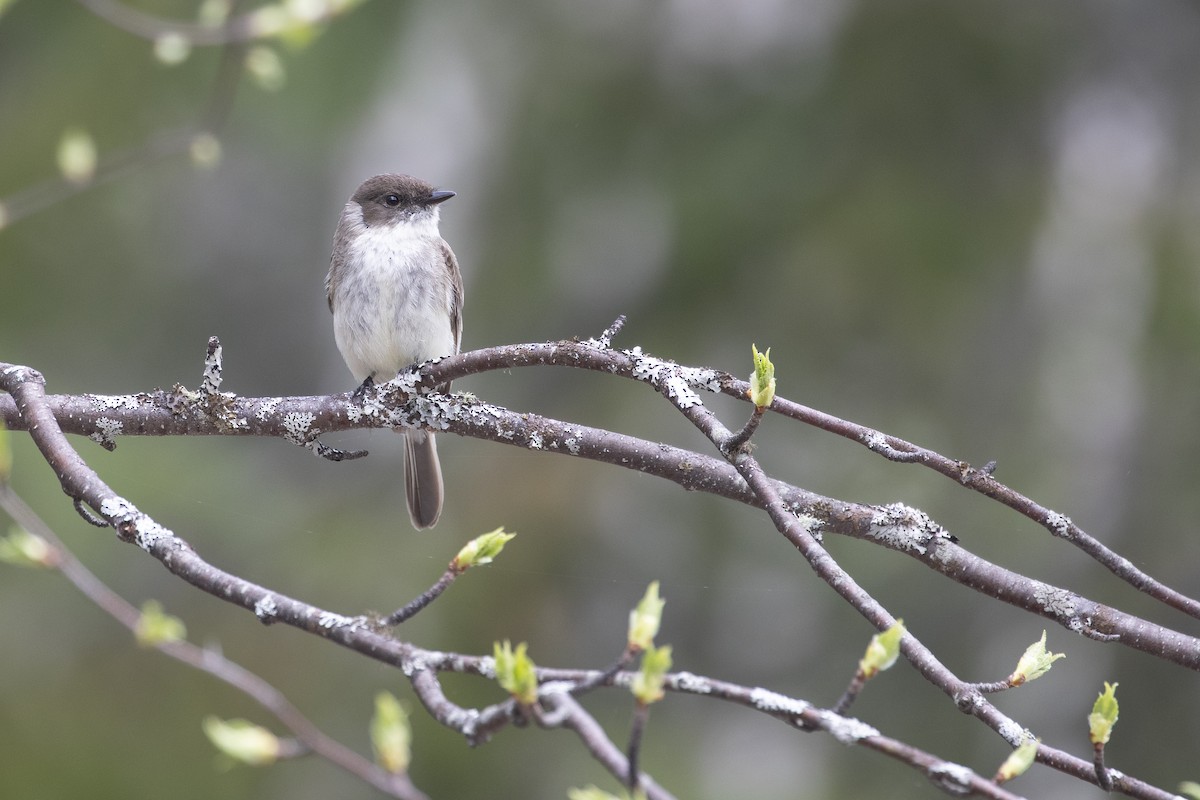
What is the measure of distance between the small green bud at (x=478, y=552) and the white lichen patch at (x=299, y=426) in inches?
44.7

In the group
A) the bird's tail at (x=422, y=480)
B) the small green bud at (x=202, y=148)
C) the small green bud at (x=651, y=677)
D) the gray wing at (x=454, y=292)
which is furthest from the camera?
the bird's tail at (x=422, y=480)

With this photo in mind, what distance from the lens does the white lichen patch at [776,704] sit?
1.53 m

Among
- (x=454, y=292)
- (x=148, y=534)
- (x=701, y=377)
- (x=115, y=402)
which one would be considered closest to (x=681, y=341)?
(x=454, y=292)

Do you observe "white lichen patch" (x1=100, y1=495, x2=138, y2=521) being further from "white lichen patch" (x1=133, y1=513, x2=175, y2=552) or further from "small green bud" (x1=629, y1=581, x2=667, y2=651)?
"small green bud" (x1=629, y1=581, x2=667, y2=651)

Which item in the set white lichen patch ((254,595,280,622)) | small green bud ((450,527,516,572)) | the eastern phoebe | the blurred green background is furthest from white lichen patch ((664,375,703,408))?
the blurred green background

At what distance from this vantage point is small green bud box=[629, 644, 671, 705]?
1.36 meters

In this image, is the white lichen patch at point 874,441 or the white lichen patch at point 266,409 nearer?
the white lichen patch at point 874,441

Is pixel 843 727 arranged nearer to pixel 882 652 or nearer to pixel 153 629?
pixel 882 652

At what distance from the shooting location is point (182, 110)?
22.4 ft

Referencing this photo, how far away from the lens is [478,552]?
1856 mm

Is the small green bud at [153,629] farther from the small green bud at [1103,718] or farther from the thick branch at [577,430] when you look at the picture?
the small green bud at [1103,718]

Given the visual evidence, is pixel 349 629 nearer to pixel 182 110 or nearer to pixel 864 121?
pixel 864 121

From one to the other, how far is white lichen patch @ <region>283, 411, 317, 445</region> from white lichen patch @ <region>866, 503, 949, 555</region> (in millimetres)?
1300

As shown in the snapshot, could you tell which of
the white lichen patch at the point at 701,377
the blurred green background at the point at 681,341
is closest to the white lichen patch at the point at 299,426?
the white lichen patch at the point at 701,377
